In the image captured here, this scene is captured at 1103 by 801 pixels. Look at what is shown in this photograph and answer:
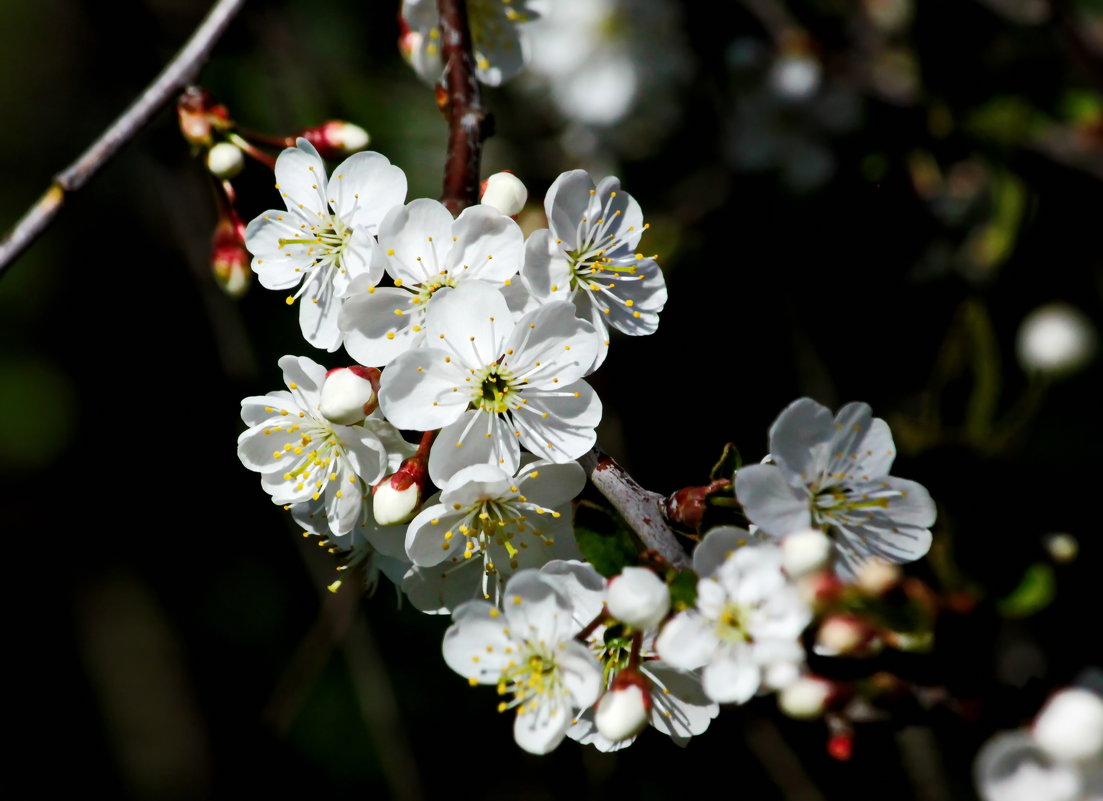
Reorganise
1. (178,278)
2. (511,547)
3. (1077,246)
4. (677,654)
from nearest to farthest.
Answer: (677,654) → (511,547) → (1077,246) → (178,278)

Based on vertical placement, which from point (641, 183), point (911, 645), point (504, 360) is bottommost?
point (911, 645)

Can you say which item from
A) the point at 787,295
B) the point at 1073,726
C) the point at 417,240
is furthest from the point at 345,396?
the point at 787,295

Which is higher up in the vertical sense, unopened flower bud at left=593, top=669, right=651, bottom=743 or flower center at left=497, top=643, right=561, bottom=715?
flower center at left=497, top=643, right=561, bottom=715

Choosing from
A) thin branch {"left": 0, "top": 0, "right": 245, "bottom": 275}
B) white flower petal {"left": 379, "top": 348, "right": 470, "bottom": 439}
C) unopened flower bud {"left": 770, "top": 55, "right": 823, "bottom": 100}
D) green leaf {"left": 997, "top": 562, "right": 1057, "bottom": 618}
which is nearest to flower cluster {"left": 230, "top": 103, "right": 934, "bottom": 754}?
white flower petal {"left": 379, "top": 348, "right": 470, "bottom": 439}

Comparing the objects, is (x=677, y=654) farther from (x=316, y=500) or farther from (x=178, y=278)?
(x=178, y=278)

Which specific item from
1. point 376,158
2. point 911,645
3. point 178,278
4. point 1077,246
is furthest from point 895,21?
point 178,278

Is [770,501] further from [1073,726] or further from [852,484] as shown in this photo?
[1073,726]

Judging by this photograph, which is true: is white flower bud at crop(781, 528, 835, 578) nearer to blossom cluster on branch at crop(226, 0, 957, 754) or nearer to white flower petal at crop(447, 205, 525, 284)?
blossom cluster on branch at crop(226, 0, 957, 754)
